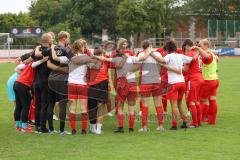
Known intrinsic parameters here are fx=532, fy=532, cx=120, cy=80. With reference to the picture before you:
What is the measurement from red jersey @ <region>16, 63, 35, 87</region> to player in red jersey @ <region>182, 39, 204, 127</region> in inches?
130

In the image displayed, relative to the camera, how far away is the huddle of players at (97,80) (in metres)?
10.4

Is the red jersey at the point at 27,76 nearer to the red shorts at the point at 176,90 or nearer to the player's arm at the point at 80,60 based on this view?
the player's arm at the point at 80,60

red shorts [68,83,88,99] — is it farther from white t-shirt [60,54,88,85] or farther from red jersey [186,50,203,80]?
red jersey [186,50,203,80]

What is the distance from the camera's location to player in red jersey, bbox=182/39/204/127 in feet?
37.0

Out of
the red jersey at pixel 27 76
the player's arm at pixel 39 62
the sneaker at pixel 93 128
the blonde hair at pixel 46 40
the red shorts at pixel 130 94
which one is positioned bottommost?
the sneaker at pixel 93 128

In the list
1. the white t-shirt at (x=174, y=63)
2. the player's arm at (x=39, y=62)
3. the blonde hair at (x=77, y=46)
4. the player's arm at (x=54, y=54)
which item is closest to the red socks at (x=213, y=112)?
the white t-shirt at (x=174, y=63)

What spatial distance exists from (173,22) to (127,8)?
1326 cm

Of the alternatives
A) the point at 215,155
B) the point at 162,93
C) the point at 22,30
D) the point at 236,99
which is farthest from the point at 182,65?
the point at 22,30

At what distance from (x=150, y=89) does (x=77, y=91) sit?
4.84 feet

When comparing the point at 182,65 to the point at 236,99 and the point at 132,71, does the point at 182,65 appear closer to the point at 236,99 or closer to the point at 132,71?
the point at 132,71

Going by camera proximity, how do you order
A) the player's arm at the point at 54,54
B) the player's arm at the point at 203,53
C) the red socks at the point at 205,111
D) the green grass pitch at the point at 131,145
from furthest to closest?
1. the red socks at the point at 205,111
2. the player's arm at the point at 203,53
3. the player's arm at the point at 54,54
4. the green grass pitch at the point at 131,145

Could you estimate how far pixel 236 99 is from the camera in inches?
656

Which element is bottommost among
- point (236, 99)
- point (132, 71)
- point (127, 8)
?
point (236, 99)

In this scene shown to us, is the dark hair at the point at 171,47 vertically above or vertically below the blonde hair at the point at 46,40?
below
